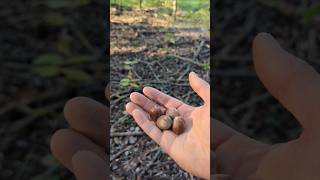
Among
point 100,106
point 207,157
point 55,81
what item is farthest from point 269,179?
point 55,81

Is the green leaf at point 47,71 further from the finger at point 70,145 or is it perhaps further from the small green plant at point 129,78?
the small green plant at point 129,78

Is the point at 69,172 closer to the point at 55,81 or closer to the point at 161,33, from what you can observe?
the point at 55,81

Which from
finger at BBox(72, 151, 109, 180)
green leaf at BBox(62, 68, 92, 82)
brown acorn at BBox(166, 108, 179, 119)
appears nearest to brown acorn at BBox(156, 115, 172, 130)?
brown acorn at BBox(166, 108, 179, 119)

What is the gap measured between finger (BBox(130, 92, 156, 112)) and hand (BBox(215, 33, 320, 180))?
18 cm

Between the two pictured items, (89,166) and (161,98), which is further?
(89,166)

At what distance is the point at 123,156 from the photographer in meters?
0.96

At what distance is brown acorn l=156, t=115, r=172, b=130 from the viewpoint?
955mm

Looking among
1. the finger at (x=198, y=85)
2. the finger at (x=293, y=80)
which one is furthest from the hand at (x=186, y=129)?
the finger at (x=293, y=80)

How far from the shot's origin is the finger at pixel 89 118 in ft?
3.58

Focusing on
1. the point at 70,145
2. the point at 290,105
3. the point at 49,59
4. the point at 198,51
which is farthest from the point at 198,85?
the point at 49,59

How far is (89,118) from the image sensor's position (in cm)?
109

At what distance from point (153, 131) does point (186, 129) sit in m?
0.05

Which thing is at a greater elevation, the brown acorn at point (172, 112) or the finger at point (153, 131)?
the brown acorn at point (172, 112)

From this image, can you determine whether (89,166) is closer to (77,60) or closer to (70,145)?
(70,145)
